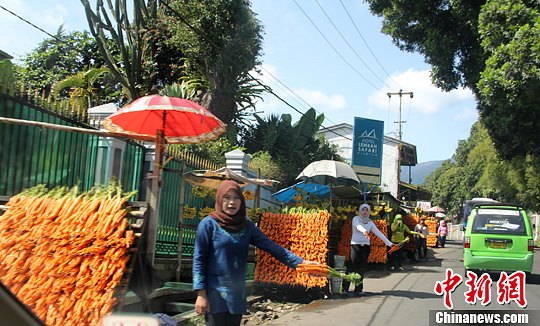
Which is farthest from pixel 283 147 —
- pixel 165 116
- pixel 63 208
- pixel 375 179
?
pixel 63 208

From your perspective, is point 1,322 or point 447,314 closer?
point 1,322

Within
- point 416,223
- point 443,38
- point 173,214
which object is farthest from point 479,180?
point 173,214

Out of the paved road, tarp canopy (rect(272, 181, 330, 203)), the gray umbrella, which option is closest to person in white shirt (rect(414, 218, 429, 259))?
tarp canopy (rect(272, 181, 330, 203))

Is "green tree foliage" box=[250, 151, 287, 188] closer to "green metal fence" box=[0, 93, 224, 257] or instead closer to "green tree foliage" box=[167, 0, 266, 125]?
"green tree foliage" box=[167, 0, 266, 125]

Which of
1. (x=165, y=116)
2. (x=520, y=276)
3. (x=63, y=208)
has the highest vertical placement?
(x=165, y=116)

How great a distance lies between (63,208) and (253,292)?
520cm

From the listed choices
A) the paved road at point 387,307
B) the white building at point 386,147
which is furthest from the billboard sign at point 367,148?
the white building at point 386,147

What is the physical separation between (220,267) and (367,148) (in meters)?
18.7

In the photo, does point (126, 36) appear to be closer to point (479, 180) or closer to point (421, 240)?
point (421, 240)

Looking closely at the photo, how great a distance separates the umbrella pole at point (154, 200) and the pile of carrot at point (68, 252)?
1.31 ft

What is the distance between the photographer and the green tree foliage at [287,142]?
69.3 feet

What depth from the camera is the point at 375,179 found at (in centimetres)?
2183

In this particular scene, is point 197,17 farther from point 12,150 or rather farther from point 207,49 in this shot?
point 12,150

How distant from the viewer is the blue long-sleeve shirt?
360 cm
